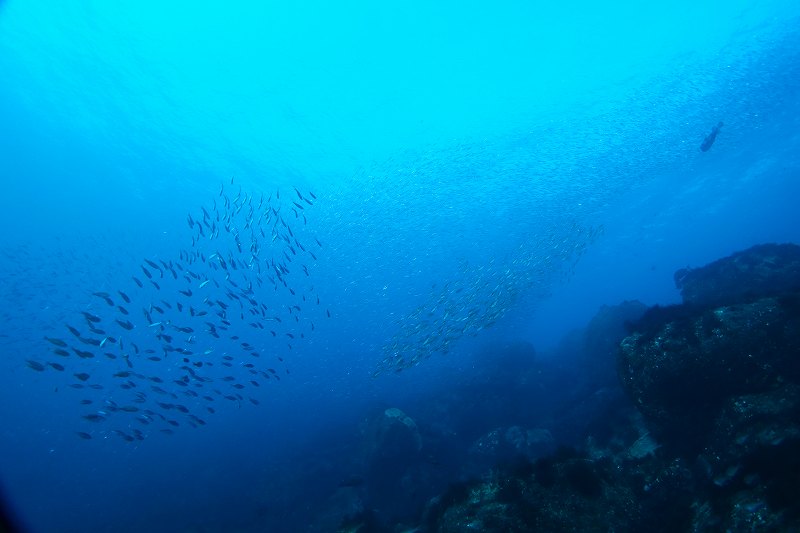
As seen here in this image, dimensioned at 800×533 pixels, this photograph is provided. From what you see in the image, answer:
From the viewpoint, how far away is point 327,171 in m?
33.4

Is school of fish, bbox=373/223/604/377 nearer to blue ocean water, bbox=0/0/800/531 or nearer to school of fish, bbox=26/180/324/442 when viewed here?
blue ocean water, bbox=0/0/800/531

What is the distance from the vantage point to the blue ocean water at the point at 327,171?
69.5 ft

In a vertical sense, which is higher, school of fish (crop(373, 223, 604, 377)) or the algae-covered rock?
school of fish (crop(373, 223, 604, 377))

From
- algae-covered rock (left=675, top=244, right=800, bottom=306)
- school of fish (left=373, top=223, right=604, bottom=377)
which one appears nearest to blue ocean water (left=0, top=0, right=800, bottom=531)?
school of fish (left=373, top=223, right=604, bottom=377)

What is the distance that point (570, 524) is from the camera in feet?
18.1

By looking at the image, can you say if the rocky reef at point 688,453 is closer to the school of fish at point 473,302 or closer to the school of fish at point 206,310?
the school of fish at point 473,302

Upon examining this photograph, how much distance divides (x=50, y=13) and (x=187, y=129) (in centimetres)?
871

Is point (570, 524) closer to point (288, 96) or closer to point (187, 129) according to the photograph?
point (288, 96)

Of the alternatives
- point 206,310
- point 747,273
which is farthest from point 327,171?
point 747,273

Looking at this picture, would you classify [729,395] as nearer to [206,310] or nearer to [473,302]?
[473,302]

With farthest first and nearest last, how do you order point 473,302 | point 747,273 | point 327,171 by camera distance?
point 327,171, point 473,302, point 747,273

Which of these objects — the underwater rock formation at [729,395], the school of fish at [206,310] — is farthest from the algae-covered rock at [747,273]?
the school of fish at [206,310]

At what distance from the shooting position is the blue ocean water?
21172mm

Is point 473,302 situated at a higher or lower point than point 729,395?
higher
